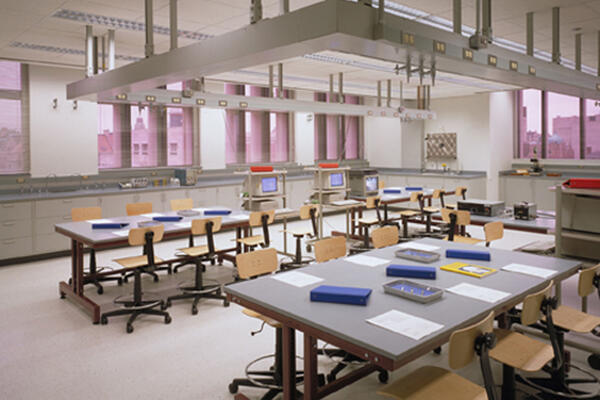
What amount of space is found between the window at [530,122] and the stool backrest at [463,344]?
9804 mm

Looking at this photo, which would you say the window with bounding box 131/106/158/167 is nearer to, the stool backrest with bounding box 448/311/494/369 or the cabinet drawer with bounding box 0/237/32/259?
the cabinet drawer with bounding box 0/237/32/259

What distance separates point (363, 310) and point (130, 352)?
7.30ft

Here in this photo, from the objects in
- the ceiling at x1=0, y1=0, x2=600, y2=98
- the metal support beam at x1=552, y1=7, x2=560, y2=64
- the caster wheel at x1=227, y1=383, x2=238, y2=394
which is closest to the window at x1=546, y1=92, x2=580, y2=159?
the ceiling at x1=0, y1=0, x2=600, y2=98

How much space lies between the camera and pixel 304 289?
2.79 meters

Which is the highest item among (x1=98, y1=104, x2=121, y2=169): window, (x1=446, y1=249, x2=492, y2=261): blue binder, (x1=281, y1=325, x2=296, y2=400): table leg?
(x1=98, y1=104, x2=121, y2=169): window

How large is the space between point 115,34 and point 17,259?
361 centimetres

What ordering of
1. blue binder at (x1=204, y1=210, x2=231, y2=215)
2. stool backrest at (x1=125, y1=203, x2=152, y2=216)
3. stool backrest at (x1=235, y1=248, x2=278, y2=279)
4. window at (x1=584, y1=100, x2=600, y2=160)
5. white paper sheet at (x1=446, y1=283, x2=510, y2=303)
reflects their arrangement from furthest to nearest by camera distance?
1. window at (x1=584, y1=100, x2=600, y2=160)
2. stool backrest at (x1=125, y1=203, x2=152, y2=216)
3. blue binder at (x1=204, y1=210, x2=231, y2=215)
4. stool backrest at (x1=235, y1=248, x2=278, y2=279)
5. white paper sheet at (x1=446, y1=283, x2=510, y2=303)

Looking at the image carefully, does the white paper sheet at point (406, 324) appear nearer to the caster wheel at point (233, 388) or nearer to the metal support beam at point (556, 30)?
the caster wheel at point (233, 388)

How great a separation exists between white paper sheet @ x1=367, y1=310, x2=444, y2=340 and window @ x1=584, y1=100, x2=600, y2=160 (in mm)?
9564

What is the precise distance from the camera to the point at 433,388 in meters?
2.17

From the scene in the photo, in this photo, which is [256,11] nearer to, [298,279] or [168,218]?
[298,279]

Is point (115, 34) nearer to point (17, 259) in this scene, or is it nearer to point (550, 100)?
point (17, 259)

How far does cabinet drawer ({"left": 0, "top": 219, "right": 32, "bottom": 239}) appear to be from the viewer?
21.0ft

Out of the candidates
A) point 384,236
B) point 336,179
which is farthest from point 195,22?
point 336,179
